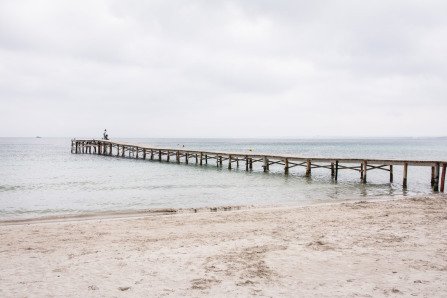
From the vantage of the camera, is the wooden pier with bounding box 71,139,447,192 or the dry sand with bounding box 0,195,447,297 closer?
the dry sand with bounding box 0,195,447,297

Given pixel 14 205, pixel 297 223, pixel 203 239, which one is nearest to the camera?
pixel 203 239

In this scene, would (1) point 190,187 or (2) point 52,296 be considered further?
(1) point 190,187

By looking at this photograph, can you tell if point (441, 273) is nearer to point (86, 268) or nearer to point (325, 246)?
point (325, 246)

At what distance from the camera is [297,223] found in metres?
9.21

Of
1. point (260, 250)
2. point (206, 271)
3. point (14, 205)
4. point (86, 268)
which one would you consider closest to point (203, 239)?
point (260, 250)

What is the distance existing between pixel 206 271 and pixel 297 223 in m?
4.47

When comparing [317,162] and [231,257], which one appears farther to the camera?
[317,162]

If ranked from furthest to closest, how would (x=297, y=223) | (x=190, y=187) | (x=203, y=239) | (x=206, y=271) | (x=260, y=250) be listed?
(x=190, y=187)
(x=297, y=223)
(x=203, y=239)
(x=260, y=250)
(x=206, y=271)

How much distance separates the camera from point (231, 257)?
6184 mm

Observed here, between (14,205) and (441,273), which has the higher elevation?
(441,273)

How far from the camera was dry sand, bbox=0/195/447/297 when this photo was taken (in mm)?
4797

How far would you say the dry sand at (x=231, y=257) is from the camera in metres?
4.80

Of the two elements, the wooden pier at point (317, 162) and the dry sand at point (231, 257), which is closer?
the dry sand at point (231, 257)

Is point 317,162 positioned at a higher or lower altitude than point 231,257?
lower
